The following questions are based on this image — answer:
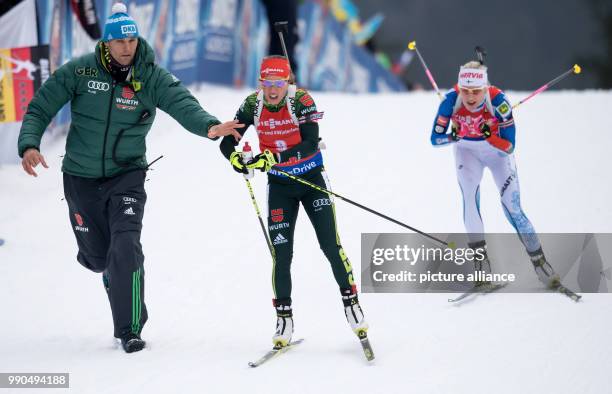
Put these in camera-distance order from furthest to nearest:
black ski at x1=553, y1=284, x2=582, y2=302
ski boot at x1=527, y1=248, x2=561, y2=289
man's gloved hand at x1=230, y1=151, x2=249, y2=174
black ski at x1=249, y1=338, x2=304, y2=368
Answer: ski boot at x1=527, y1=248, x2=561, y2=289
black ski at x1=553, y1=284, x2=582, y2=302
man's gloved hand at x1=230, y1=151, x2=249, y2=174
black ski at x1=249, y1=338, x2=304, y2=368

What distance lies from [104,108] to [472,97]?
119 inches

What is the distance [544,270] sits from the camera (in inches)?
301

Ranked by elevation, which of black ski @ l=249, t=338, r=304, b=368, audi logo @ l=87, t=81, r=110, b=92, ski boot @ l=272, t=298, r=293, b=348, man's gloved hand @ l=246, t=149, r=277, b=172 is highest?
audi logo @ l=87, t=81, r=110, b=92

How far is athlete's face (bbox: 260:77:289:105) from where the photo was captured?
600 centimetres

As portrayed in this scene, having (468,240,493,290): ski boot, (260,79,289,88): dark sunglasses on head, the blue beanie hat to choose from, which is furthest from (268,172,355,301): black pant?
(468,240,493,290): ski boot

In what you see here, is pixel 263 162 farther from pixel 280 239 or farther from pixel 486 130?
pixel 486 130

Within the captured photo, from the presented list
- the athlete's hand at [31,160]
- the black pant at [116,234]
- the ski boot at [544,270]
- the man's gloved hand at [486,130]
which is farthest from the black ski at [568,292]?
the athlete's hand at [31,160]

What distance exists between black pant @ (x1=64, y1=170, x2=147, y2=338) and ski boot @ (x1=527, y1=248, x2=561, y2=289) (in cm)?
343

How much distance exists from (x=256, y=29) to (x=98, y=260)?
30.4ft

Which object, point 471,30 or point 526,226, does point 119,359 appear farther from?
point 471,30

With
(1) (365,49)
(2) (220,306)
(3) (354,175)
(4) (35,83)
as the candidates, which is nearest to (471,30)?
(1) (365,49)

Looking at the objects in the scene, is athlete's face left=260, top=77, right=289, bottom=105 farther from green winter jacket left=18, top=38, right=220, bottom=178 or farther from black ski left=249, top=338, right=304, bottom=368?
black ski left=249, top=338, right=304, bottom=368

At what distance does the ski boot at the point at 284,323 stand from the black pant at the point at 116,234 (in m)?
0.94

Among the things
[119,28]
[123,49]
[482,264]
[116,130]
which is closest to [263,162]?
[116,130]
